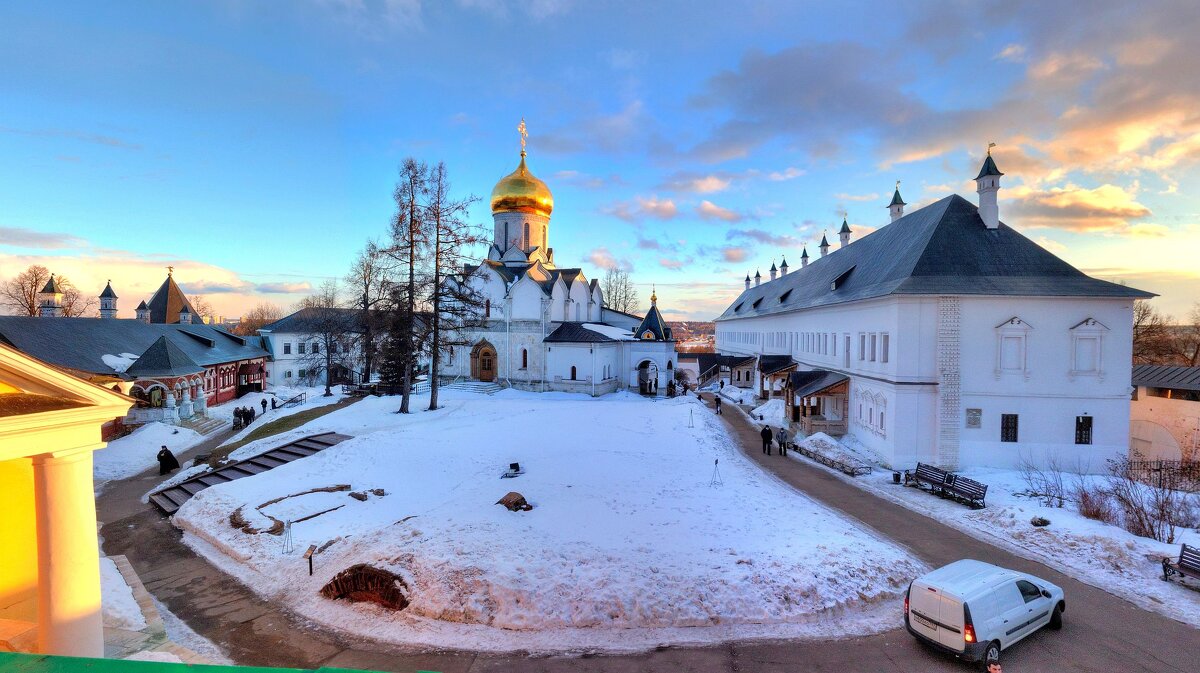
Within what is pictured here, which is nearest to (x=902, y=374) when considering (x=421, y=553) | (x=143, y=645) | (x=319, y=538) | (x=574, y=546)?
(x=574, y=546)

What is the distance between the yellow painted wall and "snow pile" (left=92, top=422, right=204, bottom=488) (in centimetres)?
1501

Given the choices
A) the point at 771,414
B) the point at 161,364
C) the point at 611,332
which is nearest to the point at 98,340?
the point at 161,364

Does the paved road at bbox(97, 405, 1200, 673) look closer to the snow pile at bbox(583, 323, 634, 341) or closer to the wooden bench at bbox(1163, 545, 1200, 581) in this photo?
the wooden bench at bbox(1163, 545, 1200, 581)

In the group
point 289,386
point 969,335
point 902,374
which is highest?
point 969,335

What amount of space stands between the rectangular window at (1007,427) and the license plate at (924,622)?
50.1 feet

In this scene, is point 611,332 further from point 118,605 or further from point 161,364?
point 118,605

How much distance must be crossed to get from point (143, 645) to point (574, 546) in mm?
7194

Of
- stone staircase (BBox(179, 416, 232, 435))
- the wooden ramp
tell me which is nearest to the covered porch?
the wooden ramp

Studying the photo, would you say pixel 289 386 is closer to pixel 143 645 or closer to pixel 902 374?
pixel 143 645

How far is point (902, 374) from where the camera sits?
20094 millimetres

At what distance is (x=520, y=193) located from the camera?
3888cm

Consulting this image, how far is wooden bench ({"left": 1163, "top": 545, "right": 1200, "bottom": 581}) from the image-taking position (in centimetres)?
1023

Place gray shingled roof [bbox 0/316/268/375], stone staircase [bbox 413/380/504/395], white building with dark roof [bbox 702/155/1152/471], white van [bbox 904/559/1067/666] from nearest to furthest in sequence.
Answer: white van [bbox 904/559/1067/666] → white building with dark roof [bbox 702/155/1152/471] → gray shingled roof [bbox 0/316/268/375] → stone staircase [bbox 413/380/504/395]

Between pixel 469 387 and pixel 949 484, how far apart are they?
2608 centimetres
